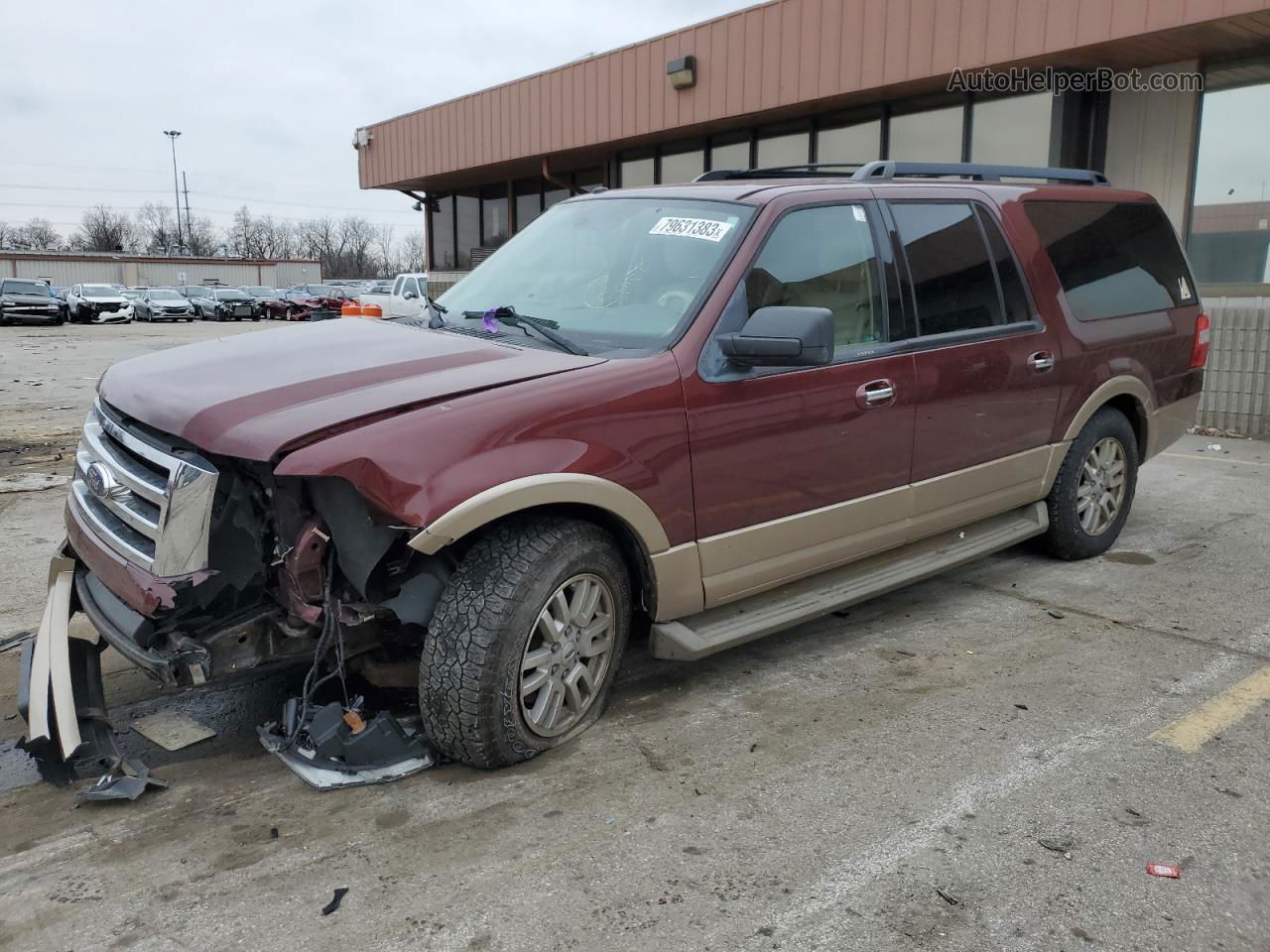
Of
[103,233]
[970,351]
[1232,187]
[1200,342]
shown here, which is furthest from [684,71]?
[103,233]

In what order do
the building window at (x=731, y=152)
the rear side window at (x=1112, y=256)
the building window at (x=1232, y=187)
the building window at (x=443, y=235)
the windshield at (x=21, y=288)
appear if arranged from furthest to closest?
the windshield at (x=21, y=288)
the building window at (x=443, y=235)
the building window at (x=731, y=152)
the building window at (x=1232, y=187)
the rear side window at (x=1112, y=256)

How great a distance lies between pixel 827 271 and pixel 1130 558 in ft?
9.62

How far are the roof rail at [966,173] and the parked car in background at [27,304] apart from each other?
117 ft

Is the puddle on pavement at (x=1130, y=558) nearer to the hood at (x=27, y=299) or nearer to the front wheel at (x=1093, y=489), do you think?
the front wheel at (x=1093, y=489)

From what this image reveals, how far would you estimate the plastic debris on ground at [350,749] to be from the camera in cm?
314

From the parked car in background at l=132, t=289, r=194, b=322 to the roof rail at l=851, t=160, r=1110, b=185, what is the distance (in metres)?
39.1

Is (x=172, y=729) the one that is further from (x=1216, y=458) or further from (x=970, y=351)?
(x=1216, y=458)

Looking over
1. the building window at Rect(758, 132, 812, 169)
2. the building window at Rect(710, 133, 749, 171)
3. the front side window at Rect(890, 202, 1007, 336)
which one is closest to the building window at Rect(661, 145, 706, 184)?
the building window at Rect(710, 133, 749, 171)

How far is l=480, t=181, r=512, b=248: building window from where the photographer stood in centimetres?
2281

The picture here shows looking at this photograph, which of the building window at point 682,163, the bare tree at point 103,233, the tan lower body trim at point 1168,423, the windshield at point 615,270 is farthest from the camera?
the bare tree at point 103,233

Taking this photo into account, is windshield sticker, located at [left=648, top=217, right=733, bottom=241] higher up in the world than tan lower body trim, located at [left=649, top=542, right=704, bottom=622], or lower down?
higher up

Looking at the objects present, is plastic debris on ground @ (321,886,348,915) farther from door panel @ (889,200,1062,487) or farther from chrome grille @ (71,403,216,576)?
door panel @ (889,200,1062,487)

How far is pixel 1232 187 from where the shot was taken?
10281 millimetres
